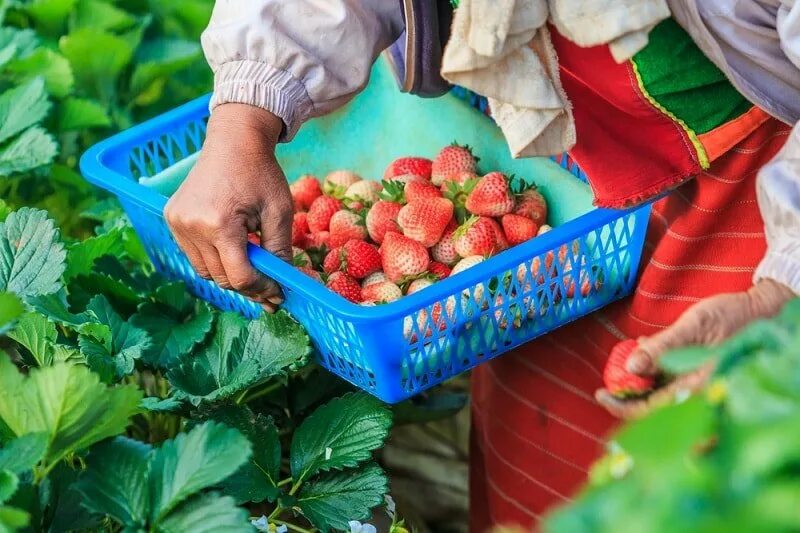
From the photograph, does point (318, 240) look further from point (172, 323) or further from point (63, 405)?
point (63, 405)

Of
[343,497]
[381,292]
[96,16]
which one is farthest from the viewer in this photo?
[96,16]

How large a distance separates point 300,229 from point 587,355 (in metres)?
0.48

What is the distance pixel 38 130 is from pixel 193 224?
61 centimetres

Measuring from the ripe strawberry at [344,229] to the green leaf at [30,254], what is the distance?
0.42m

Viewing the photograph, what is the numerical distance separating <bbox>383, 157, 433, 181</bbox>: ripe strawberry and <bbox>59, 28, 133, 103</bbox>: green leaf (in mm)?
702

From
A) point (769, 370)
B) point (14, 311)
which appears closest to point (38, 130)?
point (14, 311)

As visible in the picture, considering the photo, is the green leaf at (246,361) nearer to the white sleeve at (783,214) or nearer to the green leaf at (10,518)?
the green leaf at (10,518)

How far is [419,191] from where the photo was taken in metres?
1.67

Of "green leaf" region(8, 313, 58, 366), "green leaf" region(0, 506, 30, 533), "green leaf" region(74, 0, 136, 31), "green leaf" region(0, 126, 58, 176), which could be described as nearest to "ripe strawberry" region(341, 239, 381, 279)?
"green leaf" region(8, 313, 58, 366)

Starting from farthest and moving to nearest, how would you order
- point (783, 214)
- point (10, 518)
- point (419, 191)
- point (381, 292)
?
point (419, 191)
point (381, 292)
point (783, 214)
point (10, 518)

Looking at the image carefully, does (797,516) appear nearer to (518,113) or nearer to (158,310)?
(518,113)

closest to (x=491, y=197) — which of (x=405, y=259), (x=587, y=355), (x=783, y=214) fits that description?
(x=405, y=259)

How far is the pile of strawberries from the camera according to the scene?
5.20 feet

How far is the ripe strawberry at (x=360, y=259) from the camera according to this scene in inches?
63.4
